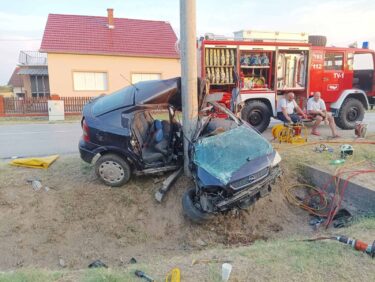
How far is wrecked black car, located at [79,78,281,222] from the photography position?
4.53 metres

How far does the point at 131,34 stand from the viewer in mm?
24438

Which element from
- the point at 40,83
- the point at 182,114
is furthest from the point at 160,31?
the point at 182,114

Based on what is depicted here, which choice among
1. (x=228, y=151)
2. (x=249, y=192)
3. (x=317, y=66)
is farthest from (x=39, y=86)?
(x=249, y=192)

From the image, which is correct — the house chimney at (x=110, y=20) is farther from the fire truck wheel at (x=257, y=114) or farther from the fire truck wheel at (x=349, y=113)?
the fire truck wheel at (x=349, y=113)

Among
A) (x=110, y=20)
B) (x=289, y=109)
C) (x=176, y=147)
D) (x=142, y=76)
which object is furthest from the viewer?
(x=110, y=20)

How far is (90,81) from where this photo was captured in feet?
74.9

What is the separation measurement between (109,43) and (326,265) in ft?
74.2

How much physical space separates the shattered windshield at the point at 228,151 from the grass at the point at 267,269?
1280mm

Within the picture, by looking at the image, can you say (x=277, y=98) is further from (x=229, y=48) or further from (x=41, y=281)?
(x=41, y=281)

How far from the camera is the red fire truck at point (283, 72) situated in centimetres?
943

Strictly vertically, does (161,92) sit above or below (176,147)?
above

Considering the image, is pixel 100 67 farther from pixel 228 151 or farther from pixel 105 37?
pixel 228 151

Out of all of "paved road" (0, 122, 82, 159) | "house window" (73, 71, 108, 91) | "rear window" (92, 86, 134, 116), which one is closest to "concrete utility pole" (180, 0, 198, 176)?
"rear window" (92, 86, 134, 116)

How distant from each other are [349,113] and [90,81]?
17.3 metres
